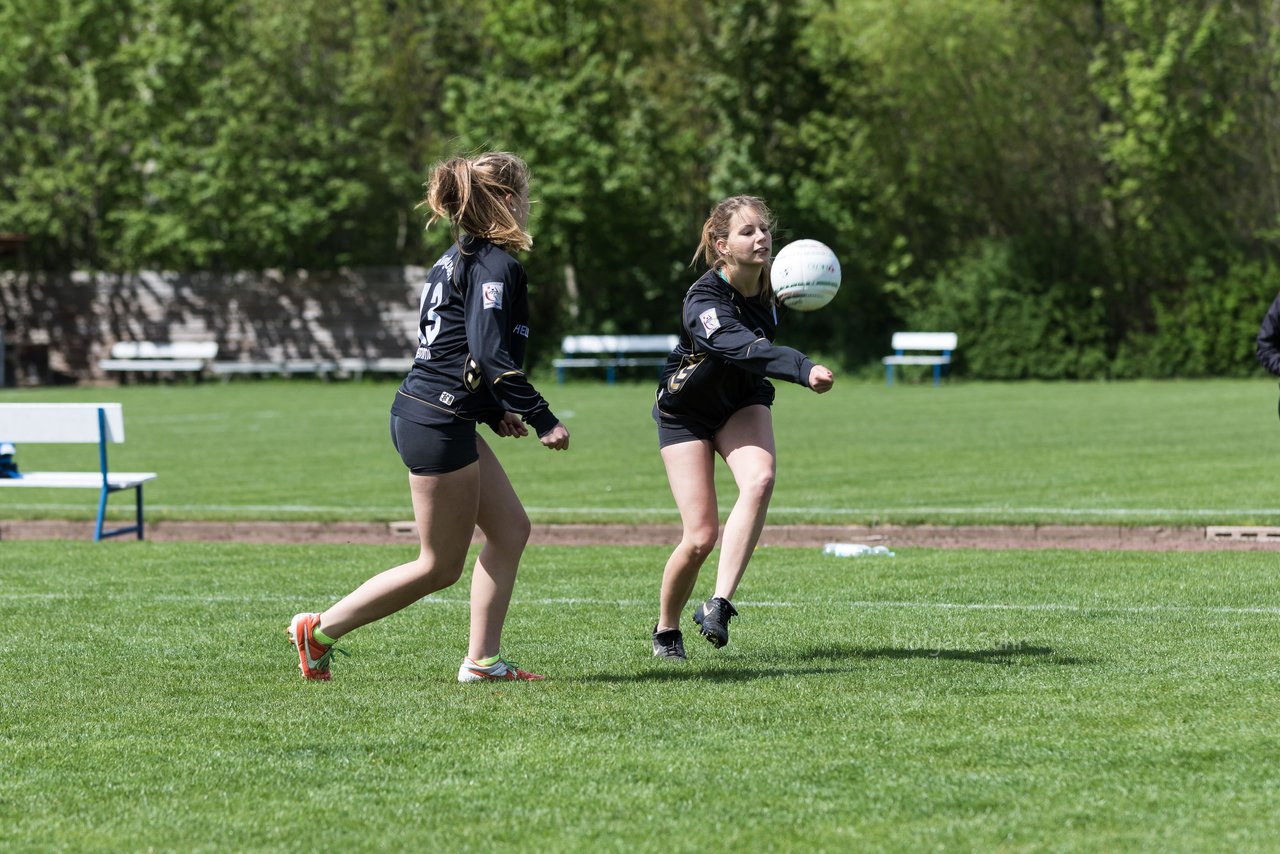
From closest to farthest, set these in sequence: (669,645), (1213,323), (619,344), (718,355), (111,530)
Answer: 1. (718,355)
2. (669,645)
3. (111,530)
4. (1213,323)
5. (619,344)

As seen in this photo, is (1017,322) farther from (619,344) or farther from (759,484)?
(759,484)

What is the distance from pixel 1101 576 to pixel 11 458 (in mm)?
9129

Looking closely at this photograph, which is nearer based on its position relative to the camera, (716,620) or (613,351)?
(716,620)

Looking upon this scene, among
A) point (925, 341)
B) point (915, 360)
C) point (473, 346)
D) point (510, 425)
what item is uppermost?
point (473, 346)

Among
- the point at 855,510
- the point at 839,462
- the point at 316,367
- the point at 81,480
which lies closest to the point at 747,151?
the point at 316,367

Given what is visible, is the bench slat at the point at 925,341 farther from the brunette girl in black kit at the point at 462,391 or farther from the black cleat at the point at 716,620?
the brunette girl in black kit at the point at 462,391

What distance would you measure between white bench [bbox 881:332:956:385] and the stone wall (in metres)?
12.7

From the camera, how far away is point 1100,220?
41281 mm

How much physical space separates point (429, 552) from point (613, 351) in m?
35.7

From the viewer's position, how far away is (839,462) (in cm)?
1831

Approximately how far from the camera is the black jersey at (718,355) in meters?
6.99

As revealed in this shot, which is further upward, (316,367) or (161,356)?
(316,367)

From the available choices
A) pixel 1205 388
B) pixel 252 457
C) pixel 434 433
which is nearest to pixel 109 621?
pixel 434 433

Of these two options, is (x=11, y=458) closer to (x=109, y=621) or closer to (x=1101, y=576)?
(x=109, y=621)
